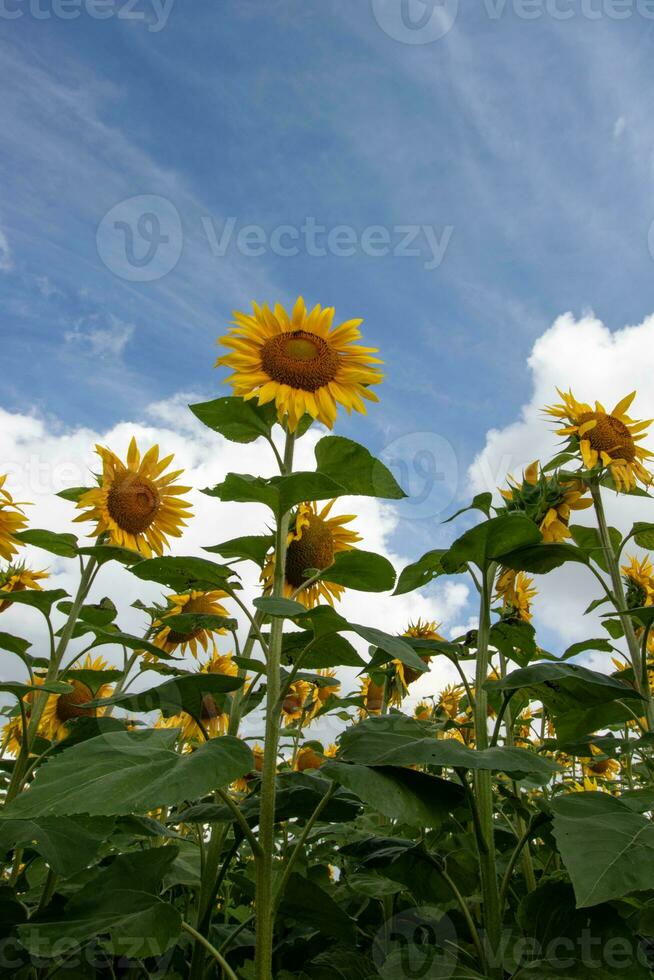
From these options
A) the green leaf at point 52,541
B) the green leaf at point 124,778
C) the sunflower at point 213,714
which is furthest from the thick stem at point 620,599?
the sunflower at point 213,714

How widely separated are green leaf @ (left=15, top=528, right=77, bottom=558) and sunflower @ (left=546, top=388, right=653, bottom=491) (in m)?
2.18

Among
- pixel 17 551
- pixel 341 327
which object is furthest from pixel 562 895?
pixel 17 551

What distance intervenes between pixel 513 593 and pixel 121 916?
2.20 meters

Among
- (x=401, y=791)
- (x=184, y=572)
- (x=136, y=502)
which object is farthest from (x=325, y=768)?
(x=136, y=502)

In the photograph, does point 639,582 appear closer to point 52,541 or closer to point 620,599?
point 620,599

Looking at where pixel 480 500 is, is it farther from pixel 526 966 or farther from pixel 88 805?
pixel 88 805

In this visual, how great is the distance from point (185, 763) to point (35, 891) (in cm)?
163

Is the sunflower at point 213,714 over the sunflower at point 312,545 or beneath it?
beneath

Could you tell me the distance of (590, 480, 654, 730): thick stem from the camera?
2184 millimetres

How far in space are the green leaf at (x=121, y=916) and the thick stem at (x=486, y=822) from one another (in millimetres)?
785

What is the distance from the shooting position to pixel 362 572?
6.25 feet

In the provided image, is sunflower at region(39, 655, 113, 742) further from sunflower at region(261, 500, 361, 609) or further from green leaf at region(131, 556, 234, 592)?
green leaf at region(131, 556, 234, 592)

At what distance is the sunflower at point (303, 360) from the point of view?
8.91 feet

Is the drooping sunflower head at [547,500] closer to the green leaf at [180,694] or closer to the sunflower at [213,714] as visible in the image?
the green leaf at [180,694]
